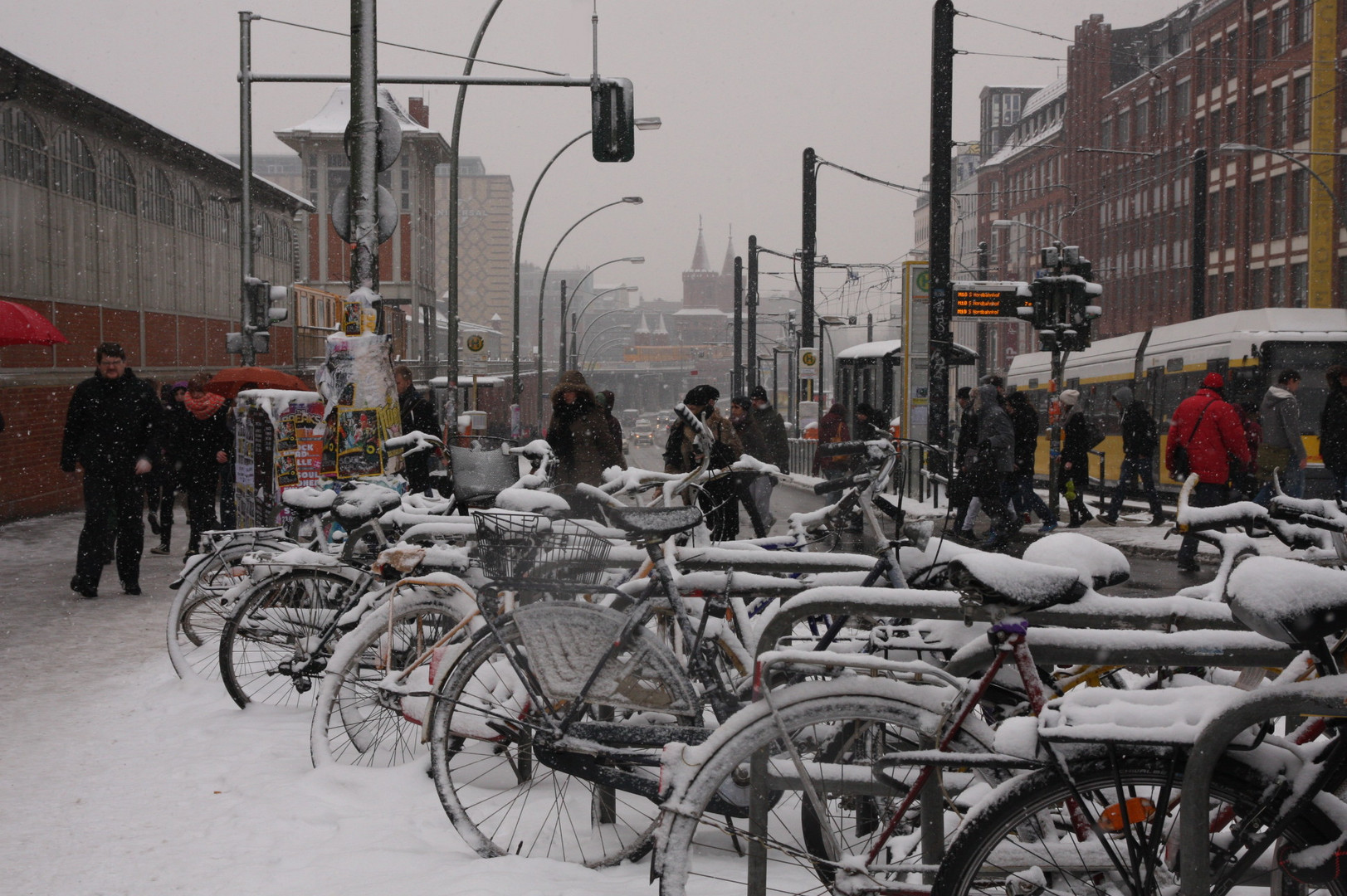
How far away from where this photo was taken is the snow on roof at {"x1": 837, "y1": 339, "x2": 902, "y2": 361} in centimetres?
2680

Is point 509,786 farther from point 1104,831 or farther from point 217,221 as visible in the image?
point 217,221

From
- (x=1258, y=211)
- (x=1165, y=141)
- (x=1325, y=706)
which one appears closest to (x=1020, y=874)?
(x=1325, y=706)

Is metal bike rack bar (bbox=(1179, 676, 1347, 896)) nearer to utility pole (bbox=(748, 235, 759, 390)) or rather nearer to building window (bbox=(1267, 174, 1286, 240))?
utility pole (bbox=(748, 235, 759, 390))

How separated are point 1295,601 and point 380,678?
10.9ft

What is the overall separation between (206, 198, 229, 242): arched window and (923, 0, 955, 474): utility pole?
23.0 meters

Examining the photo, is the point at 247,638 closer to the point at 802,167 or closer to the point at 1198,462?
the point at 1198,462

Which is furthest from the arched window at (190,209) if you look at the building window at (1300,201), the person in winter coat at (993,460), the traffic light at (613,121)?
the building window at (1300,201)

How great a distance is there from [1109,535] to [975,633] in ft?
43.2

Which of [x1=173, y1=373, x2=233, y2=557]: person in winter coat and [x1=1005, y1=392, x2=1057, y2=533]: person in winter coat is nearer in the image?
[x1=173, y1=373, x2=233, y2=557]: person in winter coat

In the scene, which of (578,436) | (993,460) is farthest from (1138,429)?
(578,436)

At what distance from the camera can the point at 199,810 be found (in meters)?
4.78

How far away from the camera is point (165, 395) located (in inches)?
565

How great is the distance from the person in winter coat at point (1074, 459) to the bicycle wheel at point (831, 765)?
47.4ft

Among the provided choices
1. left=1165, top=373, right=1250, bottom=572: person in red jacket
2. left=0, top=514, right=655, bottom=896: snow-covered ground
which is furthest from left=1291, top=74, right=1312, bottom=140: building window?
left=0, top=514, right=655, bottom=896: snow-covered ground
